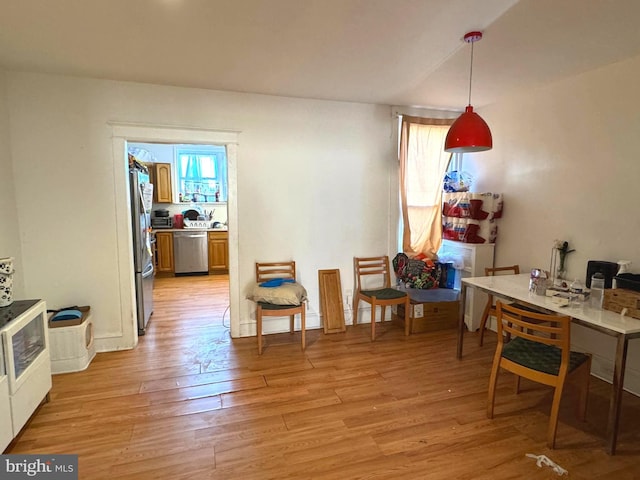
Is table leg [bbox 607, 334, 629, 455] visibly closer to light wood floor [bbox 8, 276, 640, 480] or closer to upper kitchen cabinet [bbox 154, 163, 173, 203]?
light wood floor [bbox 8, 276, 640, 480]

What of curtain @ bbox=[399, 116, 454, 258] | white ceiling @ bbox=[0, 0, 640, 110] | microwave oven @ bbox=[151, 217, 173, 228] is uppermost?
white ceiling @ bbox=[0, 0, 640, 110]

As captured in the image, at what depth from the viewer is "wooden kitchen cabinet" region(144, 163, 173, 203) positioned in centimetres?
681

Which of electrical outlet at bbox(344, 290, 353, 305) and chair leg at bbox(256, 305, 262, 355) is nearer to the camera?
chair leg at bbox(256, 305, 262, 355)

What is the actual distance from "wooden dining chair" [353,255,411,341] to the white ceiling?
1.88 metres

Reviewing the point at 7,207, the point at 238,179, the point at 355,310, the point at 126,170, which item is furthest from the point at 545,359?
the point at 7,207

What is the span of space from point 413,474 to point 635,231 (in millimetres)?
2428

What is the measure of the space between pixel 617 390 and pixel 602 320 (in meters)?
0.39

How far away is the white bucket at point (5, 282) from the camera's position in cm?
229

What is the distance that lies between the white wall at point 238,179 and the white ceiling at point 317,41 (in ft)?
0.81

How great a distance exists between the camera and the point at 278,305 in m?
3.40

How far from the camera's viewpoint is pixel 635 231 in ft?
8.80

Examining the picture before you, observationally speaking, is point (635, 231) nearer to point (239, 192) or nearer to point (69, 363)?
point (239, 192)

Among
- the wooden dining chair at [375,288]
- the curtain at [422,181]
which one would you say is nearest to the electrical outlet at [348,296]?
the wooden dining chair at [375,288]

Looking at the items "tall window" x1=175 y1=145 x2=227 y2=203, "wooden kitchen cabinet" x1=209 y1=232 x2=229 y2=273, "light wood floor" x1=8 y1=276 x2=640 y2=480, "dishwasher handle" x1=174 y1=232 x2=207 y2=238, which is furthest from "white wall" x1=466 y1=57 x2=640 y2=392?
"tall window" x1=175 y1=145 x2=227 y2=203
